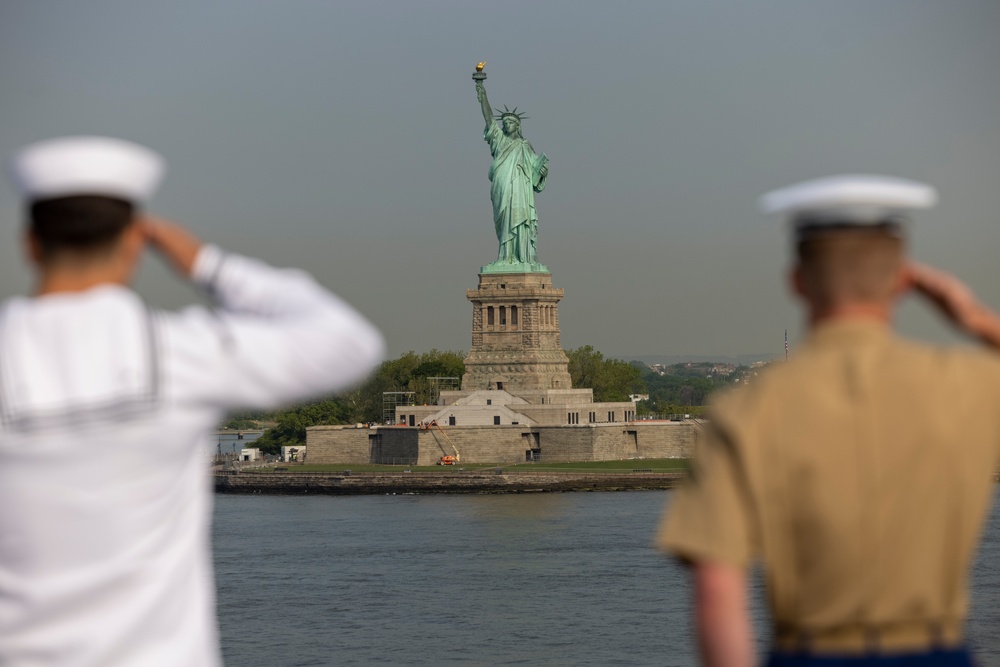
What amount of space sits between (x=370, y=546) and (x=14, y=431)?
40.1m

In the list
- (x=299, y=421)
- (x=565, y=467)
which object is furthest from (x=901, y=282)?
(x=299, y=421)

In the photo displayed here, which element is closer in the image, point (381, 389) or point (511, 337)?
point (511, 337)

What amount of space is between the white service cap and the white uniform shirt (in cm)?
77

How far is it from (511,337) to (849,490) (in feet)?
194

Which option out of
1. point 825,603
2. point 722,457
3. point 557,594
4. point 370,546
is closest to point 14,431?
point 722,457

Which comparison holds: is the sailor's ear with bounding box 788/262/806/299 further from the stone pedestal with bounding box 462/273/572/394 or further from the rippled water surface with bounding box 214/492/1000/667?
the stone pedestal with bounding box 462/273/572/394

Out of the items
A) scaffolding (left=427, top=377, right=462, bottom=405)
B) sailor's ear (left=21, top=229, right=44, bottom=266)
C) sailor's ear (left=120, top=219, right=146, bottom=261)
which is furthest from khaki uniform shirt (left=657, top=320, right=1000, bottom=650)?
scaffolding (left=427, top=377, right=462, bottom=405)

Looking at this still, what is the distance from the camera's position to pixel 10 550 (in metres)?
2.58

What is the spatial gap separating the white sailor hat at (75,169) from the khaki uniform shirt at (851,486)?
1.06 metres

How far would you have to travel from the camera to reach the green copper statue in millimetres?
61594

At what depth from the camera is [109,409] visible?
2.58 metres

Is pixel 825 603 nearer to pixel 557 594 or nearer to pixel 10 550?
pixel 10 550

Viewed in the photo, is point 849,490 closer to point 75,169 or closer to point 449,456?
point 75,169

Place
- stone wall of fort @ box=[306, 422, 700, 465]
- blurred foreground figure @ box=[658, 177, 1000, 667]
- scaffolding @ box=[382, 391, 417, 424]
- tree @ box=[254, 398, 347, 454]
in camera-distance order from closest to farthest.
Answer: blurred foreground figure @ box=[658, 177, 1000, 667] < stone wall of fort @ box=[306, 422, 700, 465] < scaffolding @ box=[382, 391, 417, 424] < tree @ box=[254, 398, 347, 454]
